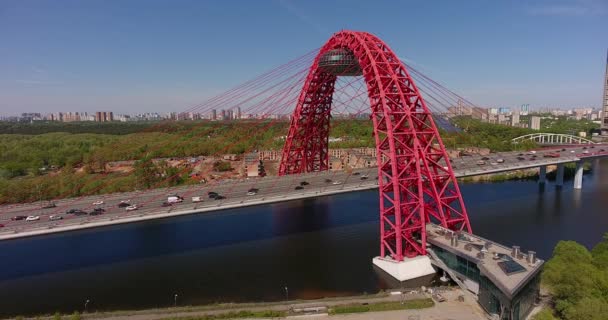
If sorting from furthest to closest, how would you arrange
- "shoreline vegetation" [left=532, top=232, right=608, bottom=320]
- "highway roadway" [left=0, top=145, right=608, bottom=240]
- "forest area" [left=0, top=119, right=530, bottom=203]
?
1. "forest area" [left=0, top=119, right=530, bottom=203]
2. "highway roadway" [left=0, top=145, right=608, bottom=240]
3. "shoreline vegetation" [left=532, top=232, right=608, bottom=320]

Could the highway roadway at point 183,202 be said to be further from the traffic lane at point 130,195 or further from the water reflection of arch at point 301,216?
the water reflection of arch at point 301,216

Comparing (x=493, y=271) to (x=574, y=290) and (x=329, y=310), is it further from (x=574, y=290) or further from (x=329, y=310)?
(x=329, y=310)

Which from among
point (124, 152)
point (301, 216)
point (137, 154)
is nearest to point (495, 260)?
point (301, 216)

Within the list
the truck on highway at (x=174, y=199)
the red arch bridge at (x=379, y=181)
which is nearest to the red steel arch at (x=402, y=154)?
the red arch bridge at (x=379, y=181)

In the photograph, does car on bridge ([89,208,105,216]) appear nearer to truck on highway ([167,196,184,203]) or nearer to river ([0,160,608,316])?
river ([0,160,608,316])

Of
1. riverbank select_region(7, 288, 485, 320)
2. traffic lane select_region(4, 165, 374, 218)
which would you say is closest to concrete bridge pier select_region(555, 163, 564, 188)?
traffic lane select_region(4, 165, 374, 218)

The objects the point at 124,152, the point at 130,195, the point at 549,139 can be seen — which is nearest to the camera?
the point at 130,195
